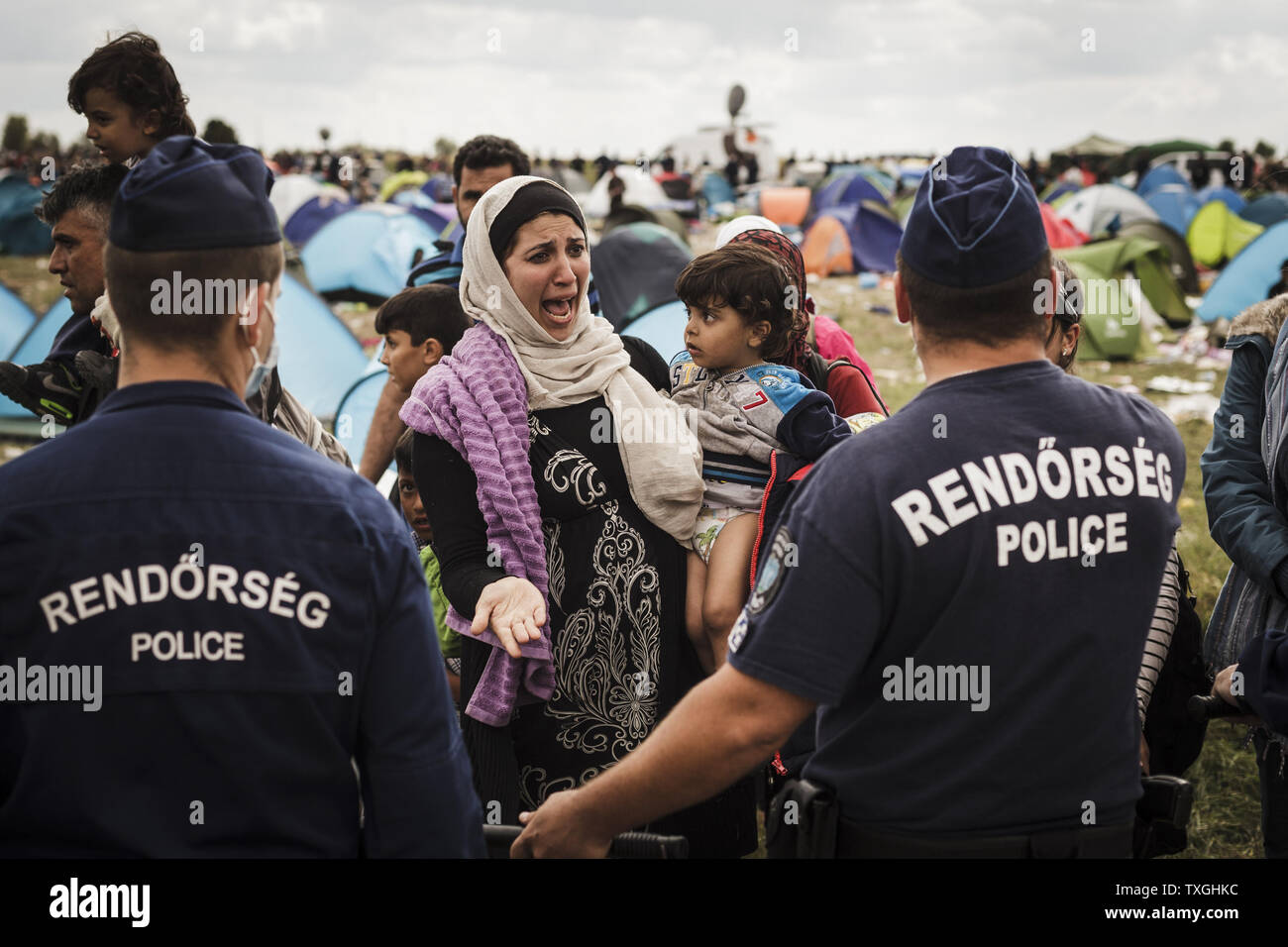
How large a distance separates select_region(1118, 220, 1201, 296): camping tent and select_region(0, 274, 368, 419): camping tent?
1110 centimetres

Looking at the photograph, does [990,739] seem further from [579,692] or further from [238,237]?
[238,237]

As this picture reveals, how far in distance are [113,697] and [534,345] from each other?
1.42 meters

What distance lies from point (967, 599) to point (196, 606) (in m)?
1.08

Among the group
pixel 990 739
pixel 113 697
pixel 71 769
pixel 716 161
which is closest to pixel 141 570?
pixel 113 697

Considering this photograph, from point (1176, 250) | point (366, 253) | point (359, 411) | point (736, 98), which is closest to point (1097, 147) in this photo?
point (736, 98)

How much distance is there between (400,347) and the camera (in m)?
3.93

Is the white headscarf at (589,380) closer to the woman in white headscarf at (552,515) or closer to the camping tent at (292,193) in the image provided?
the woman in white headscarf at (552,515)

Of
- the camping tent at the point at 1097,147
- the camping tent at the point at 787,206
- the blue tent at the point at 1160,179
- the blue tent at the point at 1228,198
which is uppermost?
the camping tent at the point at 1097,147

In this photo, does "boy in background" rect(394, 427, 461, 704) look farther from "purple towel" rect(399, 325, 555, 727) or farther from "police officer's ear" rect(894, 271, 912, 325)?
"police officer's ear" rect(894, 271, 912, 325)

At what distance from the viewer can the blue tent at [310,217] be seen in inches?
724

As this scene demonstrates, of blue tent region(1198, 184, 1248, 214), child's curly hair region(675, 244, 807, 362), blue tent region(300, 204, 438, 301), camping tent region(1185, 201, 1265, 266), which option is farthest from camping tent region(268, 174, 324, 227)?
child's curly hair region(675, 244, 807, 362)

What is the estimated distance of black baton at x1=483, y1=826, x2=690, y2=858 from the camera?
177 centimetres

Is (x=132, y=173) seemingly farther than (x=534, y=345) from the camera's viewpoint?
No

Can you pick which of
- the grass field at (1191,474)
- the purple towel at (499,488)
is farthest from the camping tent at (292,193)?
the purple towel at (499,488)
